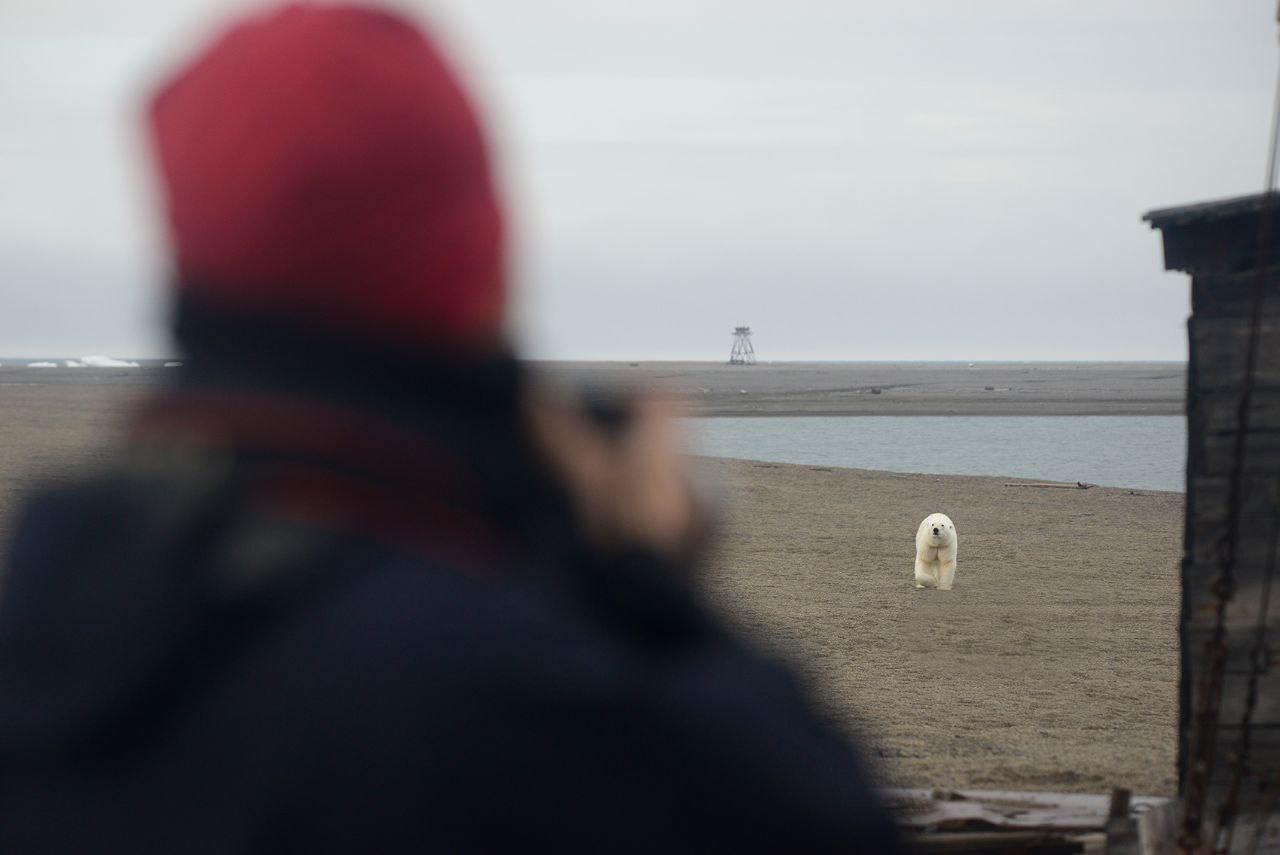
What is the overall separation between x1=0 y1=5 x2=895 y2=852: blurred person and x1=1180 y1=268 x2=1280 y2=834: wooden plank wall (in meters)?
4.25

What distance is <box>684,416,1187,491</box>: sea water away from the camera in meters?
29.7

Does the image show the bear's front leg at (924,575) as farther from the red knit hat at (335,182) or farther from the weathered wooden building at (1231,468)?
the red knit hat at (335,182)

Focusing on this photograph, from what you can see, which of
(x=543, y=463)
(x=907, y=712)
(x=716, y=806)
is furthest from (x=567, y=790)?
(x=907, y=712)

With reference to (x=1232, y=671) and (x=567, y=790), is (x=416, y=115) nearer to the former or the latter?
(x=567, y=790)

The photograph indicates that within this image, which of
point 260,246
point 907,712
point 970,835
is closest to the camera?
point 260,246

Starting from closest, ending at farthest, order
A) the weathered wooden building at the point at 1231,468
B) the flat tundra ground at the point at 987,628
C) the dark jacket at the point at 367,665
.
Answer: the dark jacket at the point at 367,665
the weathered wooden building at the point at 1231,468
the flat tundra ground at the point at 987,628

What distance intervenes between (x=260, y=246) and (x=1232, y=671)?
4.77m

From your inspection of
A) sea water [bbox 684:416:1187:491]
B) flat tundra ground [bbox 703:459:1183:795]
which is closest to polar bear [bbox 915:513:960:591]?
flat tundra ground [bbox 703:459:1183:795]

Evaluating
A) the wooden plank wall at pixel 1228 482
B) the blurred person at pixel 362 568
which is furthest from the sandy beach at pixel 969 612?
the wooden plank wall at pixel 1228 482

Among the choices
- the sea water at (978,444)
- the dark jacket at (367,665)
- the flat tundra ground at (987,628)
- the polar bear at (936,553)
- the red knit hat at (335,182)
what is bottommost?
the flat tundra ground at (987,628)

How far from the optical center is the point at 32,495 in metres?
1.07

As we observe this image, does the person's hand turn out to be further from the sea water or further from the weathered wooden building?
the sea water

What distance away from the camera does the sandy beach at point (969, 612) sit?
7445mm

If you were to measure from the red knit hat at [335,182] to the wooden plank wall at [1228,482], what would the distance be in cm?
432
